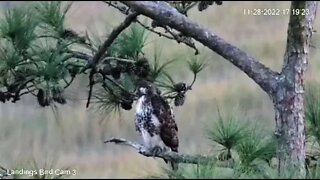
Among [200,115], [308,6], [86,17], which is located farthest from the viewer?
[200,115]

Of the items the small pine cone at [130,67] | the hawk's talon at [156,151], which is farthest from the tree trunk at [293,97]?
the small pine cone at [130,67]

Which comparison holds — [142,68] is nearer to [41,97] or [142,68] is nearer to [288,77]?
[41,97]

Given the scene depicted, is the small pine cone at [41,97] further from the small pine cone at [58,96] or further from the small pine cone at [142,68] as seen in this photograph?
the small pine cone at [142,68]

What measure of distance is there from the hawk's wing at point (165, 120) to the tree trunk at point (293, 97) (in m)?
0.28

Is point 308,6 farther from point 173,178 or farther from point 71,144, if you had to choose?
point 71,144

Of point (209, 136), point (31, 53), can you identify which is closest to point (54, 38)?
point (31, 53)

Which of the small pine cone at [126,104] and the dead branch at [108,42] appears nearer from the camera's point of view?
the dead branch at [108,42]

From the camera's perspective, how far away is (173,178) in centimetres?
92

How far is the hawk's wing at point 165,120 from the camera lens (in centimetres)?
135

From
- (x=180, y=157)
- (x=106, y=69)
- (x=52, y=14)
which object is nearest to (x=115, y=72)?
(x=106, y=69)

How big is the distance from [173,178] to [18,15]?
0.45 metres

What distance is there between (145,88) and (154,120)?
3.1 inches

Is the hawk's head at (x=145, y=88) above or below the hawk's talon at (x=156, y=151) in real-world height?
above

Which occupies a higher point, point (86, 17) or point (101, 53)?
point (86, 17)
